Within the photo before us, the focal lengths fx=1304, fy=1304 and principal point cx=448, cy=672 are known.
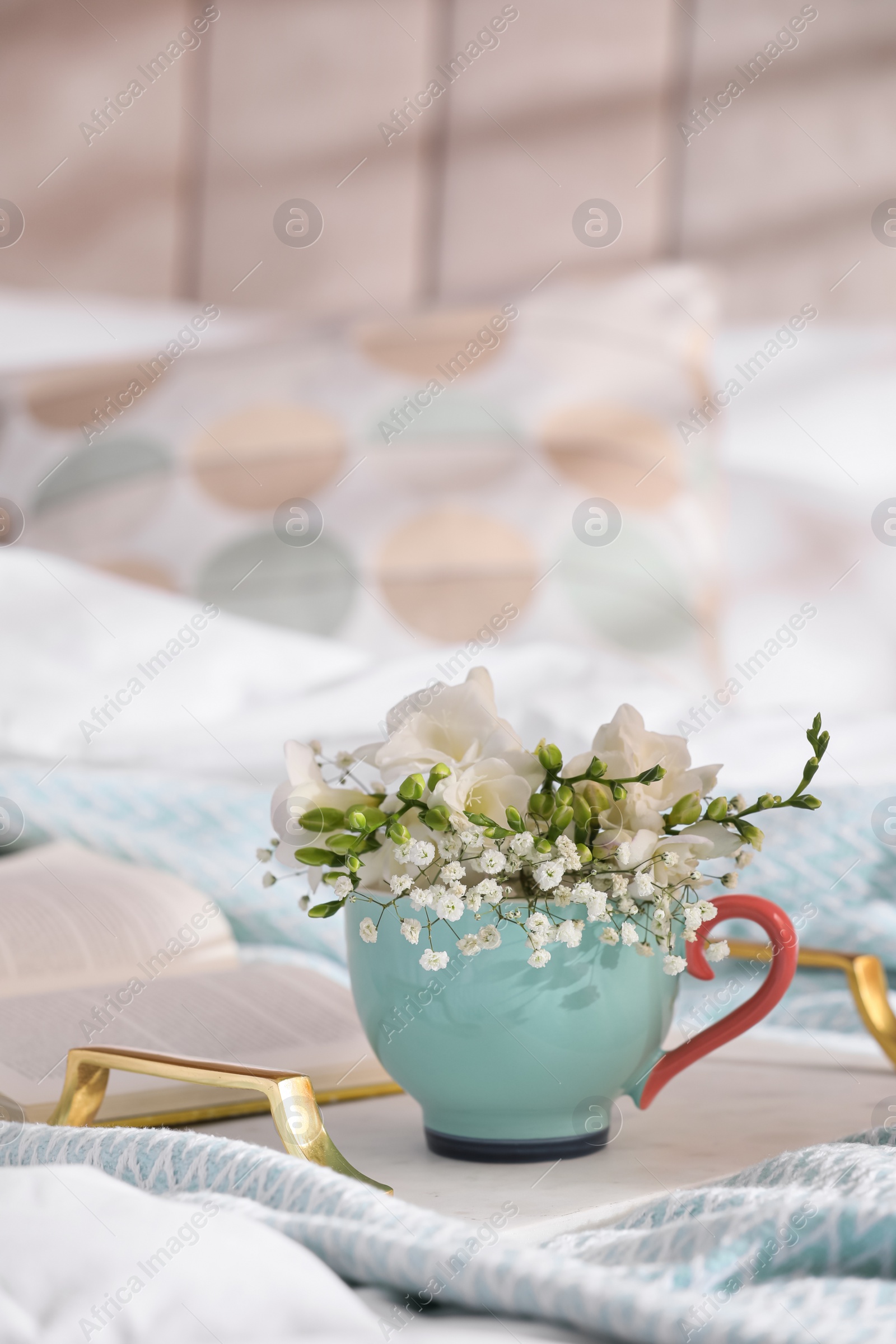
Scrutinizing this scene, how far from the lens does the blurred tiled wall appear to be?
2068 mm

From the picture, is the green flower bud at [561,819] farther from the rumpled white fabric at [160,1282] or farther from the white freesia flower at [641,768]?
the rumpled white fabric at [160,1282]

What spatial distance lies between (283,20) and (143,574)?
1.15 metres

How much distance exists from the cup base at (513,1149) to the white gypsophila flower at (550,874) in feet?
0.41

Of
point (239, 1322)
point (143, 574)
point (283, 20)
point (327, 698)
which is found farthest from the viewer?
point (283, 20)

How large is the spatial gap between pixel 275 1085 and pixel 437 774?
0.14m

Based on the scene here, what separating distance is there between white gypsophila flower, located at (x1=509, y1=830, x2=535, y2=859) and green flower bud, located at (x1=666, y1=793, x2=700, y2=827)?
0.22 feet

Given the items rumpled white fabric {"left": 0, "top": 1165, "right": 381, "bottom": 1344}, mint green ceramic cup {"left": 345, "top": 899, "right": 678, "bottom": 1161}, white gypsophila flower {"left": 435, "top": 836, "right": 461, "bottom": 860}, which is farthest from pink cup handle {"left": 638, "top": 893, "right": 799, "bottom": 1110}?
rumpled white fabric {"left": 0, "top": 1165, "right": 381, "bottom": 1344}

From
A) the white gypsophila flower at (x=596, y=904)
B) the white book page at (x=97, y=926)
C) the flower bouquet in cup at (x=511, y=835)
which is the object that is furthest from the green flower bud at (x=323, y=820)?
the white book page at (x=97, y=926)

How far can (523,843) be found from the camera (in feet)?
1.63

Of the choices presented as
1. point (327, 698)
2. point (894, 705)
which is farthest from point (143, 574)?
point (894, 705)

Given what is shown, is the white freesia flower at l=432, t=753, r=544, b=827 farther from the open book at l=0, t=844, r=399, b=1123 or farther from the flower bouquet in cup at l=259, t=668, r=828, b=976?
the open book at l=0, t=844, r=399, b=1123

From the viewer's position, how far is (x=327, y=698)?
1288mm

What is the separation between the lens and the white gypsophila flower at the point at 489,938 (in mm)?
505

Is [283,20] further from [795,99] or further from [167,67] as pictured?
[795,99]
